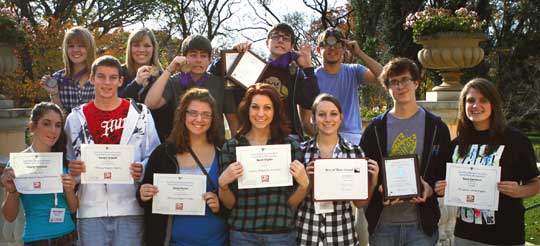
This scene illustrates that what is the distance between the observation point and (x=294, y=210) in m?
3.24

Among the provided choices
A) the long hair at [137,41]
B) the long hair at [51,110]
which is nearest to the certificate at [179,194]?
the long hair at [51,110]

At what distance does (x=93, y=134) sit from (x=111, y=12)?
19.7 m

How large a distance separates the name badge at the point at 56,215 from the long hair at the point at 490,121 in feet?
8.58

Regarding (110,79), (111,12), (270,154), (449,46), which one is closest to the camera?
(270,154)

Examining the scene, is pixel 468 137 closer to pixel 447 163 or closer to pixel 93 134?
pixel 447 163

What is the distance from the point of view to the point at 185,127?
336cm

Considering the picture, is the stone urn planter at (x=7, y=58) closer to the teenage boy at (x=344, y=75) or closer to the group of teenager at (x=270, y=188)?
the group of teenager at (x=270, y=188)

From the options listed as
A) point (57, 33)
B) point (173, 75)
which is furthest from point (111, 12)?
point (173, 75)

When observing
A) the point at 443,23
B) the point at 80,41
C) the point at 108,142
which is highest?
the point at 443,23

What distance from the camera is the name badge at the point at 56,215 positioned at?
3291mm

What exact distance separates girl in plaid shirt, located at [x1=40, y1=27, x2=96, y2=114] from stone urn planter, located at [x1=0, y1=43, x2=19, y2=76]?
443 cm

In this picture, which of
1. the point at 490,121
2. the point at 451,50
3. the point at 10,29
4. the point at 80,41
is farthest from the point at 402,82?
the point at 10,29

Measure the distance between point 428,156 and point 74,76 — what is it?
276cm

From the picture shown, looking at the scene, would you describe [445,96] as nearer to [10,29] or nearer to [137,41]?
[137,41]
